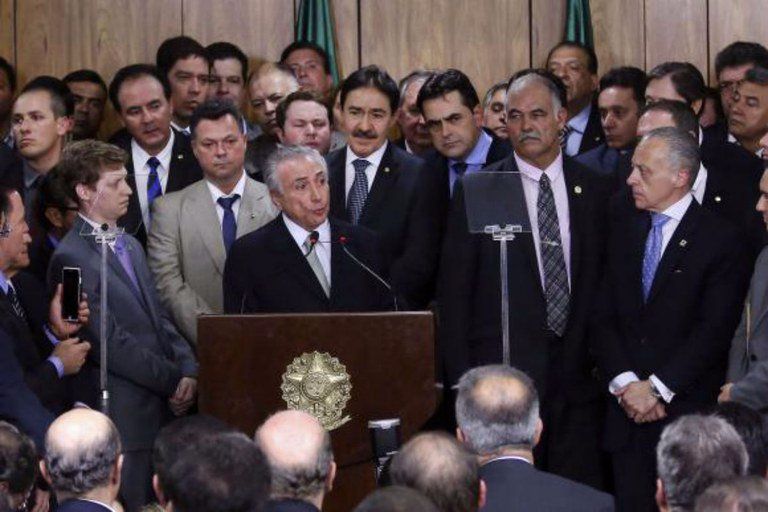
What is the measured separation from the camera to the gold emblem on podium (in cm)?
551

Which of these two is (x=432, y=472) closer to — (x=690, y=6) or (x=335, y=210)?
(x=335, y=210)

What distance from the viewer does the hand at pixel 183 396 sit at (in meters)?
6.39

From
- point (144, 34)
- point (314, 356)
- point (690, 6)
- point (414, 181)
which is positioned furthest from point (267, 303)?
point (690, 6)

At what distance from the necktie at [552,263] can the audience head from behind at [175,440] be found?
229 cm

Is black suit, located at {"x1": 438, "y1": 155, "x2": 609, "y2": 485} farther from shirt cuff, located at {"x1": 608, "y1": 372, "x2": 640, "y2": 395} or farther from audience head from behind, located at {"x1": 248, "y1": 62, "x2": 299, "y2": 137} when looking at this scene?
audience head from behind, located at {"x1": 248, "y1": 62, "x2": 299, "y2": 137}

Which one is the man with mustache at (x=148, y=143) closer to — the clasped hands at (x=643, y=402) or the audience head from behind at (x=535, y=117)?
the audience head from behind at (x=535, y=117)

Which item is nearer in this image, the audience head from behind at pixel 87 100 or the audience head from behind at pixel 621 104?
the audience head from behind at pixel 621 104

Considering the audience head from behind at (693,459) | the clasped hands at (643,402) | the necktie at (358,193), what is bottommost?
the clasped hands at (643,402)

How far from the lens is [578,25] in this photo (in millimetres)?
9273

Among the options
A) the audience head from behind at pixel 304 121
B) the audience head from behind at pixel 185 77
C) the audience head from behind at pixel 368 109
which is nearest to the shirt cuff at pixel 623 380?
the audience head from behind at pixel 368 109

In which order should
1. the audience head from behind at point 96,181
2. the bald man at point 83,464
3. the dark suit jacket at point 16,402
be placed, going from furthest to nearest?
1. the audience head from behind at point 96,181
2. the dark suit jacket at point 16,402
3. the bald man at point 83,464

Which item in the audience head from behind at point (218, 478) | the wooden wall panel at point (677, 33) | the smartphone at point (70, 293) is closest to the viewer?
the audience head from behind at point (218, 478)

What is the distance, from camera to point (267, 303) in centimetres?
608

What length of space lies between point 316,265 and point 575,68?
3.01 m
